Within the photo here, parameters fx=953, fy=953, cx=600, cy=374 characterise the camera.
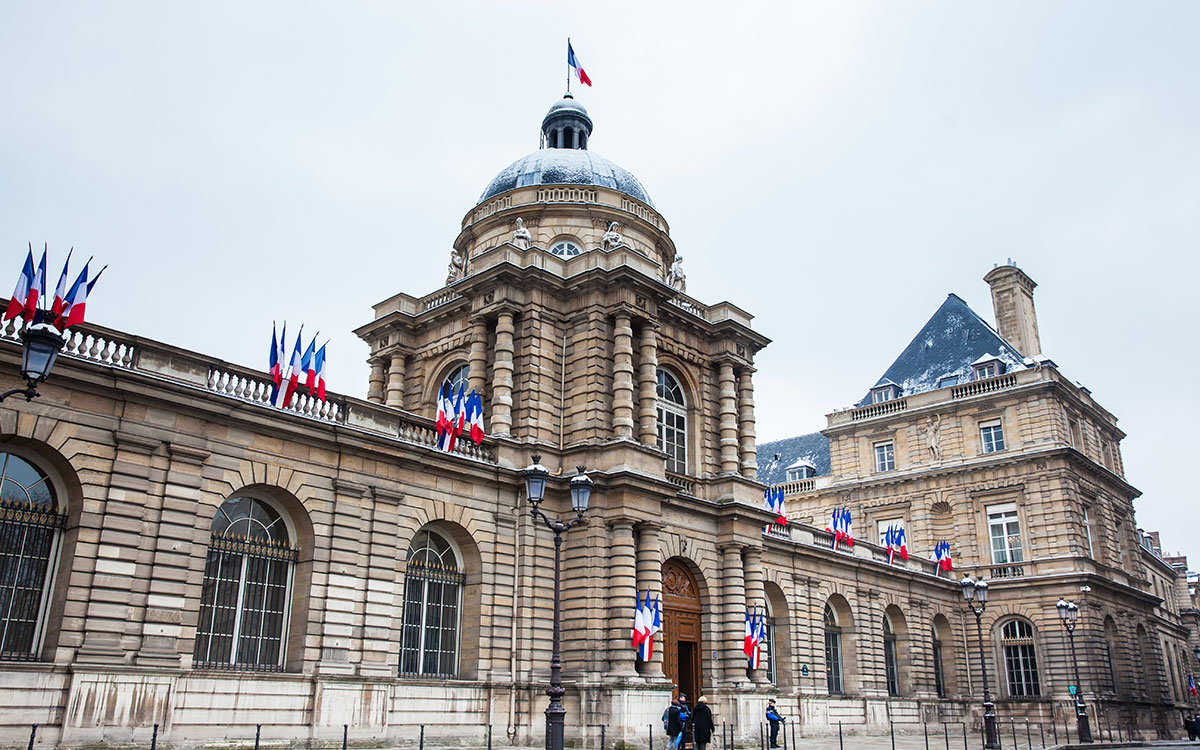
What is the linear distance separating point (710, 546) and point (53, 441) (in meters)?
17.9

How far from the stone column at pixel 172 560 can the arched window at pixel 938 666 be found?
33.9 m

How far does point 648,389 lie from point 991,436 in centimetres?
2577

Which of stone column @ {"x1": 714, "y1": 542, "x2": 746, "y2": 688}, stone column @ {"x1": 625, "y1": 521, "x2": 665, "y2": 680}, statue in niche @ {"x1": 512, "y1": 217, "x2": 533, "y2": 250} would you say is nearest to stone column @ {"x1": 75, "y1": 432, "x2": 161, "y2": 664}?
stone column @ {"x1": 625, "y1": 521, "x2": 665, "y2": 680}

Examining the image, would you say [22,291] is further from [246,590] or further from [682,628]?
[682,628]

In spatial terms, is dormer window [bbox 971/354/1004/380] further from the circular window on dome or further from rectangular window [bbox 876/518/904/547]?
the circular window on dome

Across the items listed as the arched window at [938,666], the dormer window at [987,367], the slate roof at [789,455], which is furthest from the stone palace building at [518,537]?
the slate roof at [789,455]

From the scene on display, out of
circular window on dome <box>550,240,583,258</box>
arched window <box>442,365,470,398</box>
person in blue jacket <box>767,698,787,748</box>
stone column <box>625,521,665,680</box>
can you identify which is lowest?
person in blue jacket <box>767,698,787,748</box>

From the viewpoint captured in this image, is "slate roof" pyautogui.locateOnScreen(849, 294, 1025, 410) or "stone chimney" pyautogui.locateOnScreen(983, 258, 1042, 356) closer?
"slate roof" pyautogui.locateOnScreen(849, 294, 1025, 410)

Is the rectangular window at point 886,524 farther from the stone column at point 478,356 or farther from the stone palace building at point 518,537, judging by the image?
the stone column at point 478,356

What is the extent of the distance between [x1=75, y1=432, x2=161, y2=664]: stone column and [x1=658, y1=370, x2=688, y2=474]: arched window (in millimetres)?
15208

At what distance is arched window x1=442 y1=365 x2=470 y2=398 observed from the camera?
2870cm

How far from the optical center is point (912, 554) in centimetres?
4619

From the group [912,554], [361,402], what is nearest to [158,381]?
[361,402]

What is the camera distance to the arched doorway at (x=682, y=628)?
2706 centimetres
